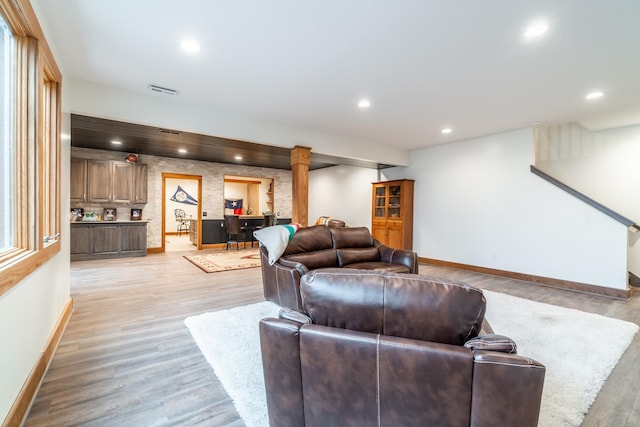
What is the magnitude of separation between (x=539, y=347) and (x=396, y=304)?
226 centimetres

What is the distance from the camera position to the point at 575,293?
14.0ft

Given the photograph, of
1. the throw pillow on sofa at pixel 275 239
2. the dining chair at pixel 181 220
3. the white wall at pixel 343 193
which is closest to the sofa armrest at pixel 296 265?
the throw pillow on sofa at pixel 275 239

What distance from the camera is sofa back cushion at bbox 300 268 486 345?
1020 mm

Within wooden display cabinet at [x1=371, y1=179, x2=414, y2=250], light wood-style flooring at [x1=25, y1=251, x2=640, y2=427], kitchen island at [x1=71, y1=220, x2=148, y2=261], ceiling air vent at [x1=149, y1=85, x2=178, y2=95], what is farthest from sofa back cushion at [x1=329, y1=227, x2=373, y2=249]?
kitchen island at [x1=71, y1=220, x2=148, y2=261]

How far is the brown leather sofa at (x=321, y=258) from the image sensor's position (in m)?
3.09

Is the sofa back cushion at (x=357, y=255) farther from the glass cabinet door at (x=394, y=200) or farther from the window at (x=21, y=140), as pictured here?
the glass cabinet door at (x=394, y=200)

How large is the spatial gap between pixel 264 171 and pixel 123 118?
5656mm

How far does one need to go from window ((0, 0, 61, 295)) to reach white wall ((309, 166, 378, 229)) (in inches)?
266

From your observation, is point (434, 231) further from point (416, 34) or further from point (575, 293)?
point (416, 34)

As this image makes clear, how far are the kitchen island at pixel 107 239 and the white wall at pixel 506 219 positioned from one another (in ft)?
21.4

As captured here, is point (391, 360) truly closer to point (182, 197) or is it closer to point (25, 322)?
point (25, 322)

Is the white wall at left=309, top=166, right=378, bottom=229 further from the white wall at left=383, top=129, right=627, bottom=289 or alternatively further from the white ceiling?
the white ceiling

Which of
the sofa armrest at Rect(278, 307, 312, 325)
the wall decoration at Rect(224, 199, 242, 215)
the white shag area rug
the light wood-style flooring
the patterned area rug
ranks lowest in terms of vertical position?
the light wood-style flooring

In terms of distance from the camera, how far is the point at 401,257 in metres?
3.70
